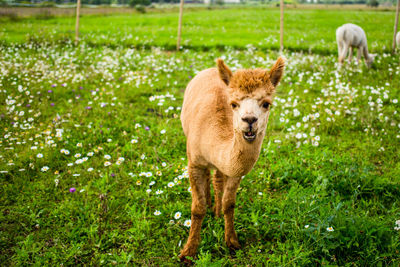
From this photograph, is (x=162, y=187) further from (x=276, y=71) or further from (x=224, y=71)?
(x=276, y=71)

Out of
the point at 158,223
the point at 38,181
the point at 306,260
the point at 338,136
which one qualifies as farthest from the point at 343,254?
the point at 38,181

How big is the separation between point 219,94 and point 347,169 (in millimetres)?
2388

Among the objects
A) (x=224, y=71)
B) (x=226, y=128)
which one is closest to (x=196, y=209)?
(x=226, y=128)

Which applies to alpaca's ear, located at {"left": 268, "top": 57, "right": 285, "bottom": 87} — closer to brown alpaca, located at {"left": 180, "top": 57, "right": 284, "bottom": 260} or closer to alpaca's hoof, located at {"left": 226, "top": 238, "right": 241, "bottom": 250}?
brown alpaca, located at {"left": 180, "top": 57, "right": 284, "bottom": 260}

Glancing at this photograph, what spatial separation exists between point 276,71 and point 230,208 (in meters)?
1.61

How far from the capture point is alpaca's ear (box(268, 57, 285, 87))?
246 cm

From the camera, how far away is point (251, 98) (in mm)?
2297

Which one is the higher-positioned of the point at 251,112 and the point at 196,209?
the point at 251,112

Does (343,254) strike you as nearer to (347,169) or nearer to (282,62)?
(347,169)

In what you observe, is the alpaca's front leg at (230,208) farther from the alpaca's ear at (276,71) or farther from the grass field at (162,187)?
the alpaca's ear at (276,71)

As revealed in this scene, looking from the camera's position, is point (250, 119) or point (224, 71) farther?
point (224, 71)

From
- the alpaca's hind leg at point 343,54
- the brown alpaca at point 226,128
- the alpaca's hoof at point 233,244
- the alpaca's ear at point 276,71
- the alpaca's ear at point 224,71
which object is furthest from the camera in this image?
the alpaca's hind leg at point 343,54

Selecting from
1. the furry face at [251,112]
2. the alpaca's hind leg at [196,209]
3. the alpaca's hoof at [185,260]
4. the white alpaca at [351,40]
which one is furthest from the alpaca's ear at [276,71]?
the white alpaca at [351,40]

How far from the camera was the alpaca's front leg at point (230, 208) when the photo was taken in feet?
10.1
